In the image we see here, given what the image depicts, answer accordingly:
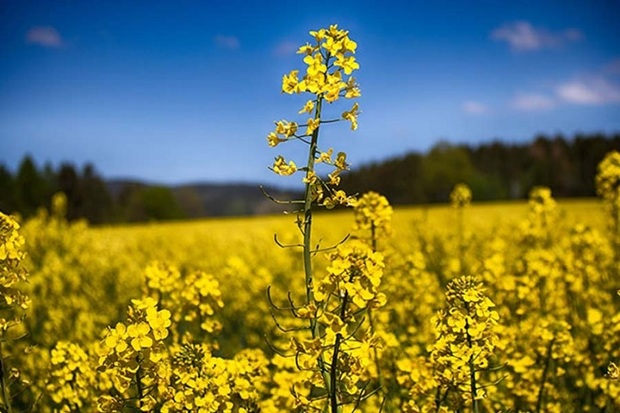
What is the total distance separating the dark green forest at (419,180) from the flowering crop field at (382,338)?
112 feet

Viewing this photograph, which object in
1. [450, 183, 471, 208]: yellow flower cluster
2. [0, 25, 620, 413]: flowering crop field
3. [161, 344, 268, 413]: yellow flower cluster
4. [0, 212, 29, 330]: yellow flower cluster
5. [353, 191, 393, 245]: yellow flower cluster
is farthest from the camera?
[450, 183, 471, 208]: yellow flower cluster

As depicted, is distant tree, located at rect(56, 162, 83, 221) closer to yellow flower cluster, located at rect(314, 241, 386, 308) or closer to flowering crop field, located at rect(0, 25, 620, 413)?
flowering crop field, located at rect(0, 25, 620, 413)

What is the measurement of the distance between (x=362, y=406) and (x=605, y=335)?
1467 mm

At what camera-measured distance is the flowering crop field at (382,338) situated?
8.62 feet

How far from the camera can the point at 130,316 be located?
101 inches

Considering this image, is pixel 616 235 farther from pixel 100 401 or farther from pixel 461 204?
pixel 100 401

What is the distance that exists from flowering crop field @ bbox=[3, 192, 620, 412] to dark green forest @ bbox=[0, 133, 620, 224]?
34171 mm

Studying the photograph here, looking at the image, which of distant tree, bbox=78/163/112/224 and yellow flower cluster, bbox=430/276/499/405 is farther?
distant tree, bbox=78/163/112/224

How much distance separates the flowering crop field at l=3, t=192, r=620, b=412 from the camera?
8.62ft

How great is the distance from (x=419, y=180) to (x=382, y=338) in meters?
50.6

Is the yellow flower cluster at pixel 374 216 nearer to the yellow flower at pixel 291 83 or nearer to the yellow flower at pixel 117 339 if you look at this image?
the yellow flower at pixel 291 83

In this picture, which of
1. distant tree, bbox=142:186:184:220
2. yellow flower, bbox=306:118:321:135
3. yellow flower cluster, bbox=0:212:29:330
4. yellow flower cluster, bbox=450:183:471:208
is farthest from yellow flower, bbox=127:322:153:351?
distant tree, bbox=142:186:184:220

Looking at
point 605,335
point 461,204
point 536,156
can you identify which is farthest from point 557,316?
point 536,156

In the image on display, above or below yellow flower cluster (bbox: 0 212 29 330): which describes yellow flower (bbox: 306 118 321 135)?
above
